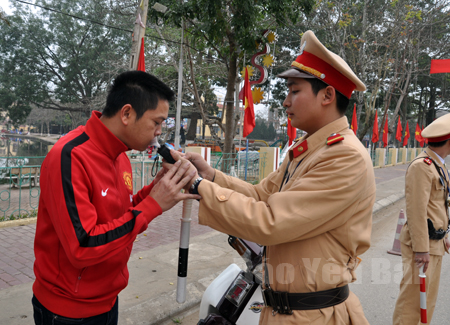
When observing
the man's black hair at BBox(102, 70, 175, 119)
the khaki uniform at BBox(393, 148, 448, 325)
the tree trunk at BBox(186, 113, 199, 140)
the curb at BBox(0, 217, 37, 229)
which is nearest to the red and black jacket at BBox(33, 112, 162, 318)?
the man's black hair at BBox(102, 70, 175, 119)

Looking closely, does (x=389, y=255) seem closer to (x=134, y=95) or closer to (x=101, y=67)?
(x=134, y=95)

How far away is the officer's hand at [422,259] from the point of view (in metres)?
2.70

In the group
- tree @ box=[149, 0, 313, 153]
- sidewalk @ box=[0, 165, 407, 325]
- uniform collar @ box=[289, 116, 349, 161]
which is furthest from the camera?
tree @ box=[149, 0, 313, 153]

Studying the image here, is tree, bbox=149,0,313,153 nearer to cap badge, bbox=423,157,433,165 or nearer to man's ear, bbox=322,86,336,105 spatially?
cap badge, bbox=423,157,433,165

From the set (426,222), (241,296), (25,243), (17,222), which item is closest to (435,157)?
(426,222)

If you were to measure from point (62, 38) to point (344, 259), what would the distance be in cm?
2500

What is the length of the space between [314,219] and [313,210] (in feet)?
0.12

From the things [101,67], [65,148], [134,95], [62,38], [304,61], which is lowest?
[65,148]

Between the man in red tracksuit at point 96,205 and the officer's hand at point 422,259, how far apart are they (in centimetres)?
217

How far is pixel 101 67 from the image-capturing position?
74.8 feet

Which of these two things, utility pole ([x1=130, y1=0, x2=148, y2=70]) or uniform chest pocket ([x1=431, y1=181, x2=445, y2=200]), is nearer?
uniform chest pocket ([x1=431, y1=181, x2=445, y2=200])

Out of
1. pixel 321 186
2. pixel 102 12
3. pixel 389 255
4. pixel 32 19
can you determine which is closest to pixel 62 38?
pixel 32 19

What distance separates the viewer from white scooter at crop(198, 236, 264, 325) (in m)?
2.01

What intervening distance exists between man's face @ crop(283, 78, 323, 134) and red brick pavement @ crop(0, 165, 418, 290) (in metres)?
3.75
